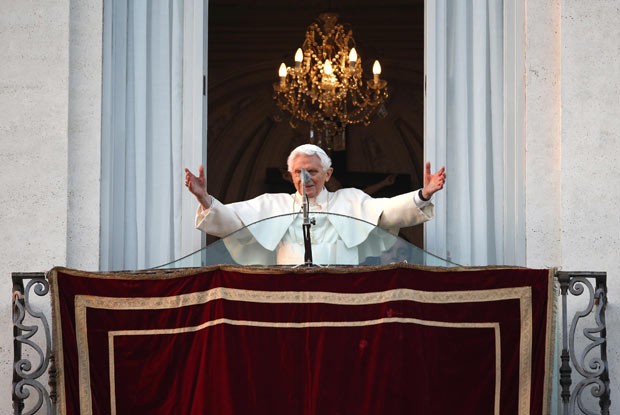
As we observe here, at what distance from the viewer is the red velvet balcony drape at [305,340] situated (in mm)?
7301

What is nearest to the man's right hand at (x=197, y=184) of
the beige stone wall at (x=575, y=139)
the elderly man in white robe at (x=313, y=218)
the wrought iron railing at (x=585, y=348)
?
the elderly man in white robe at (x=313, y=218)

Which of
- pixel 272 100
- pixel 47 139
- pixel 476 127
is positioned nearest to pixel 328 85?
pixel 272 100

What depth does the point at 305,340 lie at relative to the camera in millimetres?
7363

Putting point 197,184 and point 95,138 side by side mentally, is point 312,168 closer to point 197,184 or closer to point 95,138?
point 197,184

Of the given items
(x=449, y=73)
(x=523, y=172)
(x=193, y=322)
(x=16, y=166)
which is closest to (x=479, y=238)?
(x=523, y=172)

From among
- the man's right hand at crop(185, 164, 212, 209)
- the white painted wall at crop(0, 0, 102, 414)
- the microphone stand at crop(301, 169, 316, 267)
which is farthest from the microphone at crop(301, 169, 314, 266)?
the white painted wall at crop(0, 0, 102, 414)

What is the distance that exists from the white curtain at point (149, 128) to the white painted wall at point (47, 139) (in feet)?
0.36

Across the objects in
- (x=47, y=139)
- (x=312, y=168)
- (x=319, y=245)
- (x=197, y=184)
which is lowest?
(x=319, y=245)

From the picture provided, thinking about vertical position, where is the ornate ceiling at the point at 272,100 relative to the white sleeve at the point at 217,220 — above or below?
above

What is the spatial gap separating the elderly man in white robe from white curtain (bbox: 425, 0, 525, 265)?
31cm

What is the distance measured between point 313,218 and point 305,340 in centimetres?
66

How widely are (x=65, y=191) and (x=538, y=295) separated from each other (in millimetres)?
2801

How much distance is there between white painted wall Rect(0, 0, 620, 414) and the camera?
27.0 feet

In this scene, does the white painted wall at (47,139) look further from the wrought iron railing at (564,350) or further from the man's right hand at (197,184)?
the man's right hand at (197,184)
